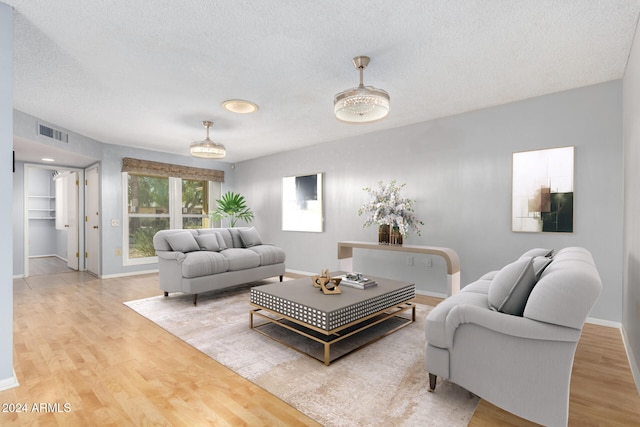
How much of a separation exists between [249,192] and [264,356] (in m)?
5.23

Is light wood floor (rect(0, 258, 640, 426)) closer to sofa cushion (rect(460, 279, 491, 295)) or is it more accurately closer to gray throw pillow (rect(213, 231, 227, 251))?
sofa cushion (rect(460, 279, 491, 295))

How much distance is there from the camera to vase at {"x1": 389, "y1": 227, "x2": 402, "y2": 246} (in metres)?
4.17

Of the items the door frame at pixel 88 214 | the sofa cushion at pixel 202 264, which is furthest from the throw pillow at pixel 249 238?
the door frame at pixel 88 214

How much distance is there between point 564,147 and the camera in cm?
334

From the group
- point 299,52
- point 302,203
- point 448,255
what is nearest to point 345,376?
point 448,255

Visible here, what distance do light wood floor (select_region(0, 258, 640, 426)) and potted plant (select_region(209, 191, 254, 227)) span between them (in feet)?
11.8

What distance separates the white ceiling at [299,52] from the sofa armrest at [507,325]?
1.91 m

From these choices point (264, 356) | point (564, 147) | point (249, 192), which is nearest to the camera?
point (264, 356)

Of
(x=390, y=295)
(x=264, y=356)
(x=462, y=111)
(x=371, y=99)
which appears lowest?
(x=264, y=356)

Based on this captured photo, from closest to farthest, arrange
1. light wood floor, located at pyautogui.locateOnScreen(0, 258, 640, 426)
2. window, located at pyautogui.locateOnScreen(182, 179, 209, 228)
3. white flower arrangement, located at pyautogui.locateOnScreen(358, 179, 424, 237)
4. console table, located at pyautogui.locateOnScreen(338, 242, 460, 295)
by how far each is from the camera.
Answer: light wood floor, located at pyautogui.locateOnScreen(0, 258, 640, 426), console table, located at pyautogui.locateOnScreen(338, 242, 460, 295), white flower arrangement, located at pyautogui.locateOnScreen(358, 179, 424, 237), window, located at pyautogui.locateOnScreen(182, 179, 209, 228)

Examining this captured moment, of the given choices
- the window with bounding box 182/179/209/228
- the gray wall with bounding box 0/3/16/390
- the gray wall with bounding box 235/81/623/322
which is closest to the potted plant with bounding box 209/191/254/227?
the window with bounding box 182/179/209/228

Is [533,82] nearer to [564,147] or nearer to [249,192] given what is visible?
[564,147]

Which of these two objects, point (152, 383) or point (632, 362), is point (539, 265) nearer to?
point (632, 362)

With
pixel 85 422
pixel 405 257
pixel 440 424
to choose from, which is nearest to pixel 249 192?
pixel 405 257
